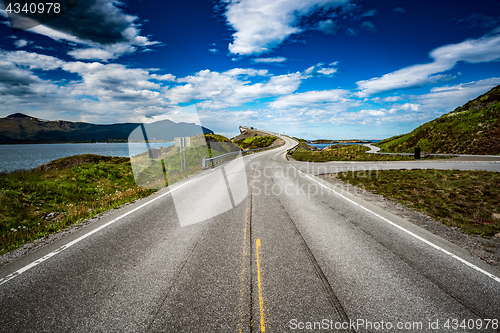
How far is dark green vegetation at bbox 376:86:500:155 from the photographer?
91.4ft

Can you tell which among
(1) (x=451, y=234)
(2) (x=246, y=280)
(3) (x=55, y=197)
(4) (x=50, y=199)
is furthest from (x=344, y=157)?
(4) (x=50, y=199)

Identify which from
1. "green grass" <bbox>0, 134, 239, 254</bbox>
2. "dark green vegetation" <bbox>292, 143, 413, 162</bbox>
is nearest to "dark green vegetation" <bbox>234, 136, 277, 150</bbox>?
"dark green vegetation" <bbox>292, 143, 413, 162</bbox>

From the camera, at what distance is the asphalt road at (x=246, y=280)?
3318 millimetres

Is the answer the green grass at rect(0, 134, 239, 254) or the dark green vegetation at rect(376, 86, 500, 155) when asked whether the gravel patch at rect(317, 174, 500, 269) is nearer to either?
the green grass at rect(0, 134, 239, 254)

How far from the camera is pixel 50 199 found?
956 centimetres

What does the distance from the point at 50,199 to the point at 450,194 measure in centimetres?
1912

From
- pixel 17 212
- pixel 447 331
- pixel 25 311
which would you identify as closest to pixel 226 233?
pixel 25 311

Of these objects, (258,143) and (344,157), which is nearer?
(344,157)

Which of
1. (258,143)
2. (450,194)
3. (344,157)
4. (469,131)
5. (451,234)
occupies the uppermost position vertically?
(258,143)

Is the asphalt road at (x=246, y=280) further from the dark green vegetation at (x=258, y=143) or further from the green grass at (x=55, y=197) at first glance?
the dark green vegetation at (x=258, y=143)

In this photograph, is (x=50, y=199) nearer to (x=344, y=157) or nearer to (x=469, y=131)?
(x=344, y=157)

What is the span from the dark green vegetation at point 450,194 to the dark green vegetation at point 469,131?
20.4m

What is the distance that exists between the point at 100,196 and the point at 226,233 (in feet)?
29.5

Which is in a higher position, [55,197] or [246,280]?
[55,197]
